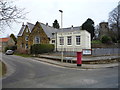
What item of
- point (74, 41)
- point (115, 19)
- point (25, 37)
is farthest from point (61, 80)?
point (115, 19)

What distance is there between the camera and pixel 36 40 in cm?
3672

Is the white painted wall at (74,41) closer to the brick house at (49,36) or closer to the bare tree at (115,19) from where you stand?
the brick house at (49,36)

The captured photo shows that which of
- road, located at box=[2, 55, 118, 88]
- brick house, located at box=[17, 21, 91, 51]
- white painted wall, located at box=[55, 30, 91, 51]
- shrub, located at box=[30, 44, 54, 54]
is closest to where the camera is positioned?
road, located at box=[2, 55, 118, 88]

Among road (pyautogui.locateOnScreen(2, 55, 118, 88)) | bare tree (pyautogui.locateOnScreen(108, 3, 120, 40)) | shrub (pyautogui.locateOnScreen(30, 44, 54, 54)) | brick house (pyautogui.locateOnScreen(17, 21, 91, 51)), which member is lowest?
road (pyautogui.locateOnScreen(2, 55, 118, 88))

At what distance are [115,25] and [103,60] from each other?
1364 inches

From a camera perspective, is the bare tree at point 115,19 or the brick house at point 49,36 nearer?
the brick house at point 49,36

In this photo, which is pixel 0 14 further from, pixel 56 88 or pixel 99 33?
pixel 99 33

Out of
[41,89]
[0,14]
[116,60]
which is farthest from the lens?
[116,60]

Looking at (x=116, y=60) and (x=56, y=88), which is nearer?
(x=56, y=88)

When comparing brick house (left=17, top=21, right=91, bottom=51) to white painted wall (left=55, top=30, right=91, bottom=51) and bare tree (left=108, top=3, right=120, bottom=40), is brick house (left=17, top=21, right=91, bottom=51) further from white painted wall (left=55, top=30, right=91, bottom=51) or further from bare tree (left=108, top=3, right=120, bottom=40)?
bare tree (left=108, top=3, right=120, bottom=40)

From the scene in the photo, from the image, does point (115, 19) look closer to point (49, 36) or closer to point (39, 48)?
point (49, 36)

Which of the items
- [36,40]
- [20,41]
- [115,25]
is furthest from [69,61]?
[115,25]

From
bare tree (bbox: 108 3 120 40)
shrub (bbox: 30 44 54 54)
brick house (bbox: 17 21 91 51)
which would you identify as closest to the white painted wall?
brick house (bbox: 17 21 91 51)


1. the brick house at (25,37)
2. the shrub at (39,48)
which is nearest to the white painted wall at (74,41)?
the shrub at (39,48)
